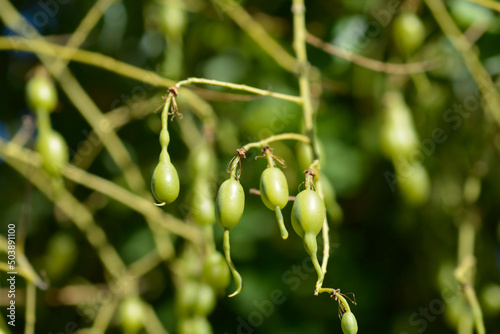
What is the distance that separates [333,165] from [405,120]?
0.24 meters

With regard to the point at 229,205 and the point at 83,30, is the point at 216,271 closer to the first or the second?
the point at 229,205

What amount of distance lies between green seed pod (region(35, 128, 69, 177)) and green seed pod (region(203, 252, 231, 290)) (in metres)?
0.35

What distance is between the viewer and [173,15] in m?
1.25

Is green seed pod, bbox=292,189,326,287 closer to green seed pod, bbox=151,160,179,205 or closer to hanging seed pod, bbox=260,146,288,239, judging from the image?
hanging seed pod, bbox=260,146,288,239

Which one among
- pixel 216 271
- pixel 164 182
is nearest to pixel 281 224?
pixel 164 182

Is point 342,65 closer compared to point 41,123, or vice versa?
point 41,123

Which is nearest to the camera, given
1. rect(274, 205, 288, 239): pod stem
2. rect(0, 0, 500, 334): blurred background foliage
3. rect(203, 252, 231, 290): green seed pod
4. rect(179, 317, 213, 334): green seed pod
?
rect(274, 205, 288, 239): pod stem

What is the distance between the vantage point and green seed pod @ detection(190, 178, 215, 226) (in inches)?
39.4

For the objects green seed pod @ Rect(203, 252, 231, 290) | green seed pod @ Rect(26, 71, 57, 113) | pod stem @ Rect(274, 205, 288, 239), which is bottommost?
pod stem @ Rect(274, 205, 288, 239)

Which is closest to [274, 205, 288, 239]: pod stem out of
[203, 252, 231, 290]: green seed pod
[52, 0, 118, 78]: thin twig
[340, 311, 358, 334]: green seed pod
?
[340, 311, 358, 334]: green seed pod

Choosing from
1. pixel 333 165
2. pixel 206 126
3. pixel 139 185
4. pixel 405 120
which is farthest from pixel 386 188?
pixel 139 185

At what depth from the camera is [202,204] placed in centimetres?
102

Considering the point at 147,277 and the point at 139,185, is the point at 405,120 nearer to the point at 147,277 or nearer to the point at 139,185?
the point at 139,185

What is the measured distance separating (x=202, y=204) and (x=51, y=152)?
1.02 ft
